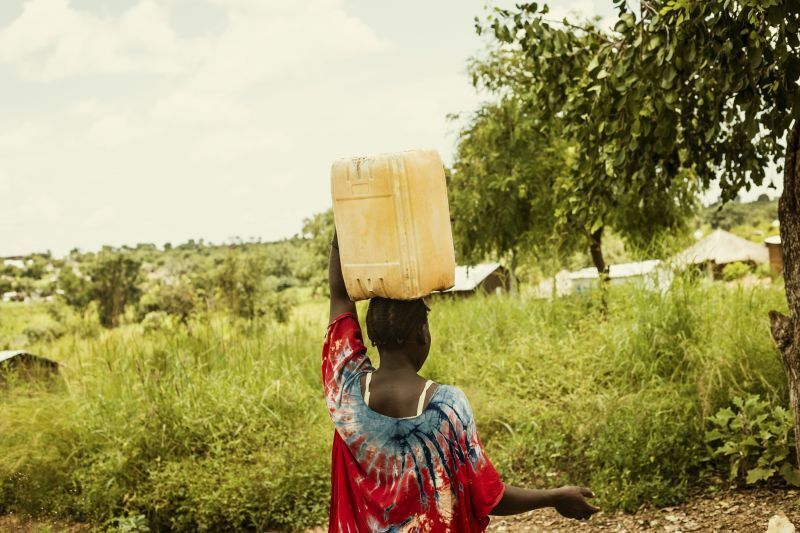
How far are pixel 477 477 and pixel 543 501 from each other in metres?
0.22

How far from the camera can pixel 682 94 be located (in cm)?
448

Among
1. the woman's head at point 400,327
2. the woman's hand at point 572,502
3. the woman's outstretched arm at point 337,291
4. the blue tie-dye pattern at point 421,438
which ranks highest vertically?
the woman's outstretched arm at point 337,291

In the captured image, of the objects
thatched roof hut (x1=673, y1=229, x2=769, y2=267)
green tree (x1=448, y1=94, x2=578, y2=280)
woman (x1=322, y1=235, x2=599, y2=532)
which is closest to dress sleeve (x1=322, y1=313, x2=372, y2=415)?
woman (x1=322, y1=235, x2=599, y2=532)

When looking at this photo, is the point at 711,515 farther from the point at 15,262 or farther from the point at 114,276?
the point at 15,262

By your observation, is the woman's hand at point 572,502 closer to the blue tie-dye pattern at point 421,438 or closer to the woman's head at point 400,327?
the blue tie-dye pattern at point 421,438

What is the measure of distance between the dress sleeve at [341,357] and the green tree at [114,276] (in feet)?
111

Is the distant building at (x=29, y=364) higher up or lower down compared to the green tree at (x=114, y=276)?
lower down

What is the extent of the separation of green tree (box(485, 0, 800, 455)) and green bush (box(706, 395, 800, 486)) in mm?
699

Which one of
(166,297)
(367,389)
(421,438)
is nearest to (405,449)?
(421,438)

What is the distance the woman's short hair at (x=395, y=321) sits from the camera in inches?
79.9

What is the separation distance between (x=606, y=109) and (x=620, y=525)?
8.82ft

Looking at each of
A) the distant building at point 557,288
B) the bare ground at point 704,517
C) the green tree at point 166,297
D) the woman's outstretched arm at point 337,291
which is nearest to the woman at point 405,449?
the woman's outstretched arm at point 337,291

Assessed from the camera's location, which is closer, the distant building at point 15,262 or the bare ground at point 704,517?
the bare ground at point 704,517

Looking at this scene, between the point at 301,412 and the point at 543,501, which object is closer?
the point at 543,501
